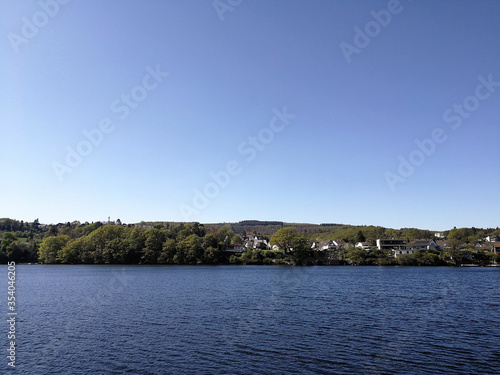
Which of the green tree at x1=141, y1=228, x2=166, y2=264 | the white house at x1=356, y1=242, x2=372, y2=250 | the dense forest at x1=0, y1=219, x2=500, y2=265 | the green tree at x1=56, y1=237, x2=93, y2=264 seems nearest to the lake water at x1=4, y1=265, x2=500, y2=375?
the dense forest at x1=0, y1=219, x2=500, y2=265

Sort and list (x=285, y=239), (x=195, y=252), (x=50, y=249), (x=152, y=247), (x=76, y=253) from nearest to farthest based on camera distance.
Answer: (x=285, y=239)
(x=195, y=252)
(x=152, y=247)
(x=76, y=253)
(x=50, y=249)

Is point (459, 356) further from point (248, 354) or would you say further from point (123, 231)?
point (123, 231)

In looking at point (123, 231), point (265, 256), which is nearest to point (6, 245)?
point (123, 231)

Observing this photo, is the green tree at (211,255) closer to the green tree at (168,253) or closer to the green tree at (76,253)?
the green tree at (168,253)

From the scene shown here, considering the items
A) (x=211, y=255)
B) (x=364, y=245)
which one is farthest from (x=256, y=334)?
(x=364, y=245)

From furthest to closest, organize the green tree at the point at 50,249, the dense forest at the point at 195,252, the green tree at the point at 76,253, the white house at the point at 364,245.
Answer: the white house at the point at 364,245 → the green tree at the point at 50,249 → the green tree at the point at 76,253 → the dense forest at the point at 195,252

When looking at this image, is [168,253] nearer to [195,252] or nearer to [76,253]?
[195,252]

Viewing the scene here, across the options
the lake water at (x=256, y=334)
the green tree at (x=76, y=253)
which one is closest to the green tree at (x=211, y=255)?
the green tree at (x=76, y=253)

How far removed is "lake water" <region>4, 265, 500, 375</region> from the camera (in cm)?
2109

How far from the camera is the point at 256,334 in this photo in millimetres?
28250

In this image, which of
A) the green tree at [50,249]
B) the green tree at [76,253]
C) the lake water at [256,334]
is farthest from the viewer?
the green tree at [50,249]

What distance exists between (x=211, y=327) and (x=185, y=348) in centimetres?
626

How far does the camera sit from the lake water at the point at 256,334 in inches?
830

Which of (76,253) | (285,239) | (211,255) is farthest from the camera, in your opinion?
(76,253)
